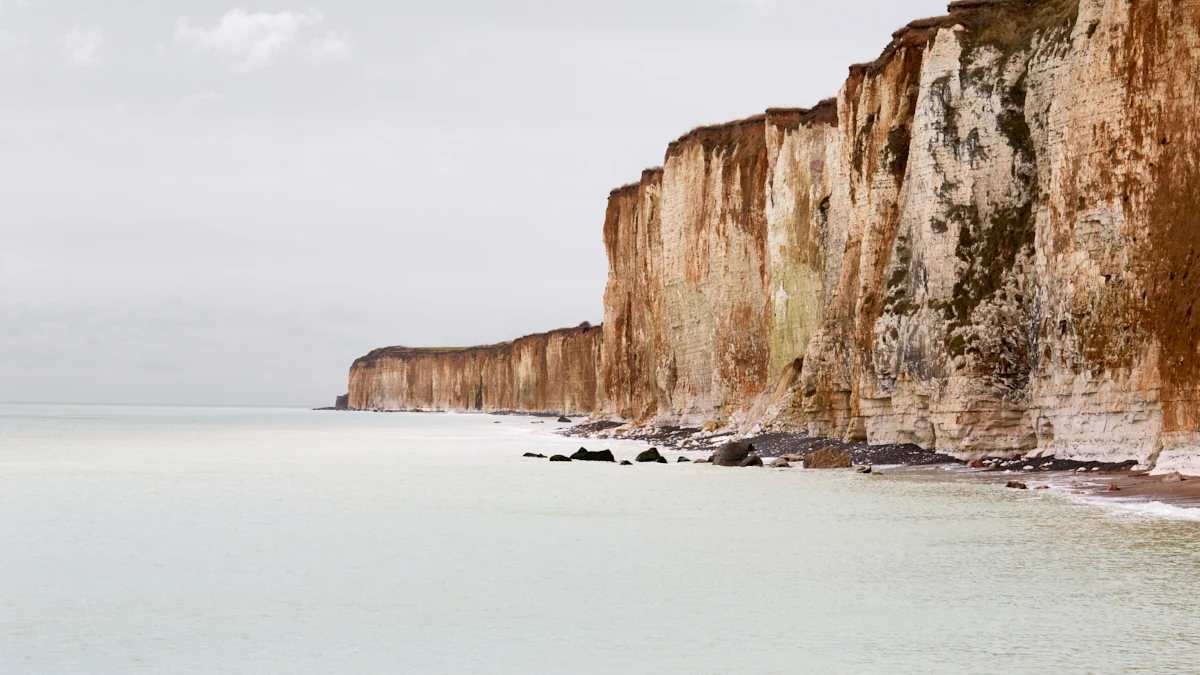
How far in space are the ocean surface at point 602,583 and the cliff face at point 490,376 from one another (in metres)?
71.1

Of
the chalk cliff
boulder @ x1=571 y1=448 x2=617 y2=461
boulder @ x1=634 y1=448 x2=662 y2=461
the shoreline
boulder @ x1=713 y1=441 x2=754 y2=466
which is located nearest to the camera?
the shoreline

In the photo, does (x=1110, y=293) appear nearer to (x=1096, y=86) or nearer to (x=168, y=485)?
(x=1096, y=86)

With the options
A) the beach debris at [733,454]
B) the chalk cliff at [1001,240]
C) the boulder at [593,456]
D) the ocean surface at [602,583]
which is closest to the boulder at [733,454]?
the beach debris at [733,454]

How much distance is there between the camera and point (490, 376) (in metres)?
147

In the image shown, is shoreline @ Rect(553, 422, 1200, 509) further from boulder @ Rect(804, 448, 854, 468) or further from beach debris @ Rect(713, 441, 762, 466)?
beach debris @ Rect(713, 441, 762, 466)

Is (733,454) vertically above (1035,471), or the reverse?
(733,454)

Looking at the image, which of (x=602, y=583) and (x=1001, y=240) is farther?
(x=1001, y=240)

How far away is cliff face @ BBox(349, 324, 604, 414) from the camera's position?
391ft

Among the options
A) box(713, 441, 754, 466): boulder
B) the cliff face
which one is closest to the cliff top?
the cliff face

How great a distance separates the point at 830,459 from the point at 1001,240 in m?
6.76

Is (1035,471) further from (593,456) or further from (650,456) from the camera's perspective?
(593,456)

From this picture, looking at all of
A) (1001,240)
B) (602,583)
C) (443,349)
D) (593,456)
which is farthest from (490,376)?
(602,583)

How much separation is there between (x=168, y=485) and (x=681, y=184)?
36034 mm

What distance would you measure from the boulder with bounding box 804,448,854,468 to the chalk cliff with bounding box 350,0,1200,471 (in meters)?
2.39
